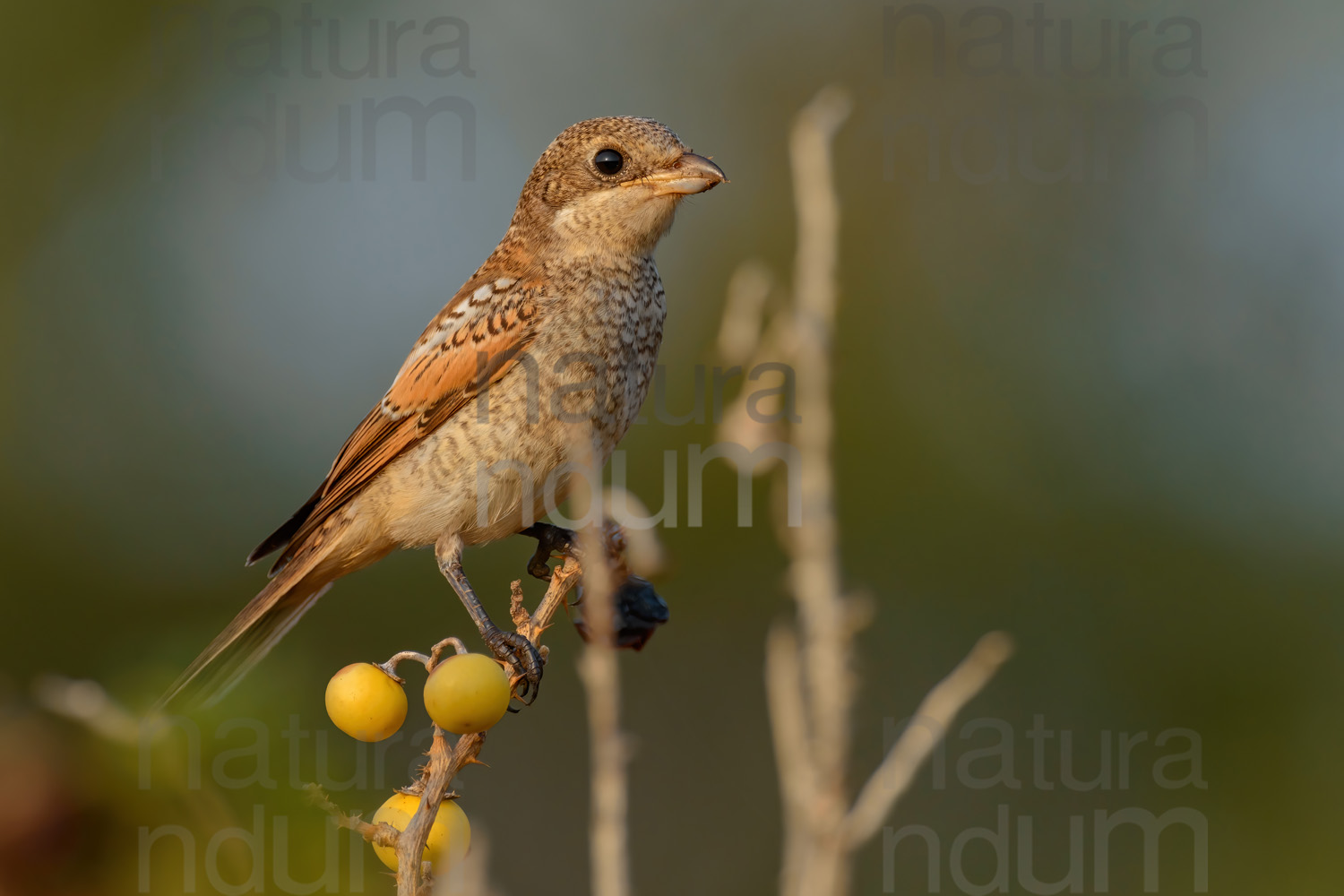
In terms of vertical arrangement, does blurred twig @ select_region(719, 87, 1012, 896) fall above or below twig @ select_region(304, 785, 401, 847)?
above

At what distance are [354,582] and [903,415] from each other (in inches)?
126

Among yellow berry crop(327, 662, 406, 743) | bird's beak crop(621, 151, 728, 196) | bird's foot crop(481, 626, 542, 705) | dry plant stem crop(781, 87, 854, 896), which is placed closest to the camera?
dry plant stem crop(781, 87, 854, 896)

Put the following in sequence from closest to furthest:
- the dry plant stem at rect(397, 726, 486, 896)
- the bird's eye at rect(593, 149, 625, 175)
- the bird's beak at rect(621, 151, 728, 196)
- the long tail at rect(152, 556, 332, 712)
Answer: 1. the dry plant stem at rect(397, 726, 486, 896)
2. the long tail at rect(152, 556, 332, 712)
3. the bird's beak at rect(621, 151, 728, 196)
4. the bird's eye at rect(593, 149, 625, 175)

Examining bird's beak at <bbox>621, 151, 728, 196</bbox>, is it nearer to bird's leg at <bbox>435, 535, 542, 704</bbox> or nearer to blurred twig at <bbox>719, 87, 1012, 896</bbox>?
bird's leg at <bbox>435, 535, 542, 704</bbox>

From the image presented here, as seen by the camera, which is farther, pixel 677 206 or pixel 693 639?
pixel 693 639

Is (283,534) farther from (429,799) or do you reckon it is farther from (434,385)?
(429,799)

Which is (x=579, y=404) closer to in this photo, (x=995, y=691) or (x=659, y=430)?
(x=659, y=430)

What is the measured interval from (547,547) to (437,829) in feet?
5.64

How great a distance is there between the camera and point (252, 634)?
11.1 feet

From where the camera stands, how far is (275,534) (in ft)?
11.0

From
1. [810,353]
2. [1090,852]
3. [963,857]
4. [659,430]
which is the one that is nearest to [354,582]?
[659,430]

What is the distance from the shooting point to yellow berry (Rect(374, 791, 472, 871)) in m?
1.66

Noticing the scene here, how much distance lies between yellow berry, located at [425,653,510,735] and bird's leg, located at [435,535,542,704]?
1.53 feet

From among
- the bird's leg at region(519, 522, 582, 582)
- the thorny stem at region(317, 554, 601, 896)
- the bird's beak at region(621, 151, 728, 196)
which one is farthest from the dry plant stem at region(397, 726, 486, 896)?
the bird's beak at region(621, 151, 728, 196)
